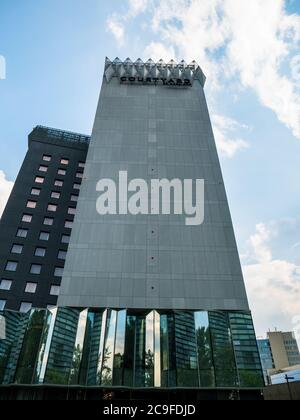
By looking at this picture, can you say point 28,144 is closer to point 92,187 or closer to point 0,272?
point 0,272

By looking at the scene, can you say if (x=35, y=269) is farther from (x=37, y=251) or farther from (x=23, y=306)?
(x=23, y=306)

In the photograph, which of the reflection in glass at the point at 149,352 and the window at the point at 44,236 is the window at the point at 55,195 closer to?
the window at the point at 44,236

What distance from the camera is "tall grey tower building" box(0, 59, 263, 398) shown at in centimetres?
2075

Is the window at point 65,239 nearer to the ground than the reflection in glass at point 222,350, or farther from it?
farther from it

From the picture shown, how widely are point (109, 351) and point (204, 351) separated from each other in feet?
24.6

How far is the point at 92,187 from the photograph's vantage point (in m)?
32.3

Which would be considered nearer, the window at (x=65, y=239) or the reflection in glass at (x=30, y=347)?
the reflection in glass at (x=30, y=347)

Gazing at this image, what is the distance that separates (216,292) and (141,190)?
1395cm

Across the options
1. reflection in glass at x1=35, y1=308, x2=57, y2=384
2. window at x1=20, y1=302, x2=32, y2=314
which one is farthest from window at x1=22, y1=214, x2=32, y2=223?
reflection in glass at x1=35, y1=308, x2=57, y2=384

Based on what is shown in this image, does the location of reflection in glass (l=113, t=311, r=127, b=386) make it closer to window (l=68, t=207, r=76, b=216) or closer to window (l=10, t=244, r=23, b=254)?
window (l=10, t=244, r=23, b=254)

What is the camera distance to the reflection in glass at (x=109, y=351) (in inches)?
802

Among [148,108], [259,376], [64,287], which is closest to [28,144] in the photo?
[148,108]

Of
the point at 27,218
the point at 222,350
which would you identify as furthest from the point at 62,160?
the point at 222,350

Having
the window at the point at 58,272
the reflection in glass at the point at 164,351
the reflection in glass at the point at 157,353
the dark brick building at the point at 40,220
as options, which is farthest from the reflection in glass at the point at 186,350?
the window at the point at 58,272
